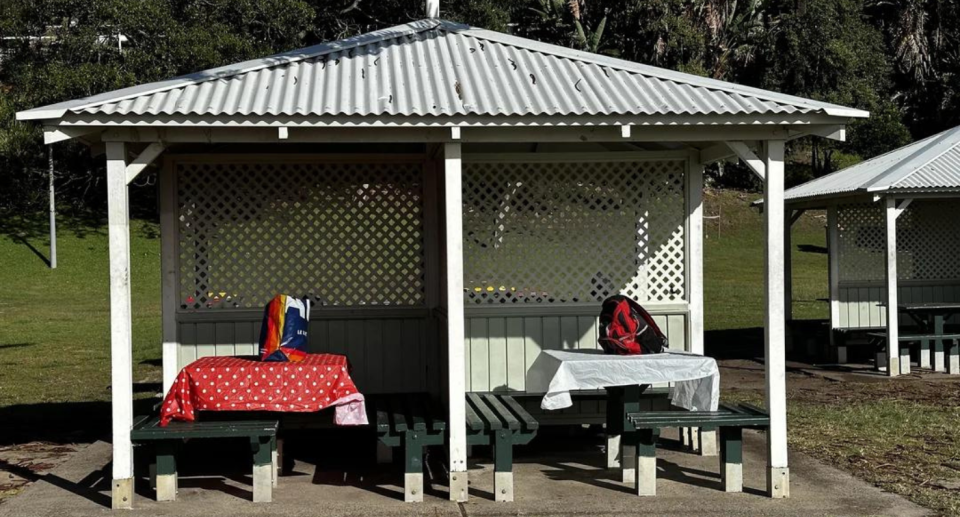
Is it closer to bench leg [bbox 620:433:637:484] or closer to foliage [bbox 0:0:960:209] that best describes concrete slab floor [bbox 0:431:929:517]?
bench leg [bbox 620:433:637:484]

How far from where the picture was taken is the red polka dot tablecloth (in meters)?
7.43

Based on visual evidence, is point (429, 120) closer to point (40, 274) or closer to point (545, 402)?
point (545, 402)

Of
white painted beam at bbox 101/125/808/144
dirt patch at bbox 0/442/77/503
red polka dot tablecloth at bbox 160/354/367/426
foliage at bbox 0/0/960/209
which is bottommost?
dirt patch at bbox 0/442/77/503

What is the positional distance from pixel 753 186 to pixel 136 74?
884 inches

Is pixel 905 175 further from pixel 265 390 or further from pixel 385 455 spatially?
pixel 265 390

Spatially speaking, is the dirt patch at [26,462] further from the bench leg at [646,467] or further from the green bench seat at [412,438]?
the bench leg at [646,467]

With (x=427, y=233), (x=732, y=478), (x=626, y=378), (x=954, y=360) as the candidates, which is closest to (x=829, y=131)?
(x=626, y=378)

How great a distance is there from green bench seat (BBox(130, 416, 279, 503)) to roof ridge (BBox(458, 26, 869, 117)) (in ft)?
12.1

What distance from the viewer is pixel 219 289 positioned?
8984mm

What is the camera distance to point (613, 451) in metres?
8.34

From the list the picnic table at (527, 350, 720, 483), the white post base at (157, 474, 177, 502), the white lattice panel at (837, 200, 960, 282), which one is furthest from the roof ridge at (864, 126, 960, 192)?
the white post base at (157, 474, 177, 502)

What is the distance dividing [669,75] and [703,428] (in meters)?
2.60

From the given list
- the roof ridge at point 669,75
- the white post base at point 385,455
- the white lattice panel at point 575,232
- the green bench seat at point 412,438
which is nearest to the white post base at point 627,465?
the green bench seat at point 412,438

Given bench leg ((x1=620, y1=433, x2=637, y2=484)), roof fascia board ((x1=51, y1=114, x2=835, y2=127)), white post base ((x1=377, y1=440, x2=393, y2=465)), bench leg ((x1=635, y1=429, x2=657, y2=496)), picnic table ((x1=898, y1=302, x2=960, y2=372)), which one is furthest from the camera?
picnic table ((x1=898, y1=302, x2=960, y2=372))
